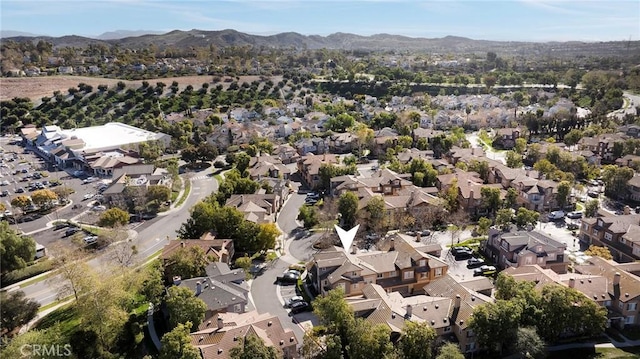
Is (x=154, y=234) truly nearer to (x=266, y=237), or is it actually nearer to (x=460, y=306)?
(x=266, y=237)

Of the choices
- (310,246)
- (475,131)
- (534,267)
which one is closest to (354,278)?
(310,246)

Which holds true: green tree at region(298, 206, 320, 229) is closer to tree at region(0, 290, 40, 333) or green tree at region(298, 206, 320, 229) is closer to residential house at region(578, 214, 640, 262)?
tree at region(0, 290, 40, 333)

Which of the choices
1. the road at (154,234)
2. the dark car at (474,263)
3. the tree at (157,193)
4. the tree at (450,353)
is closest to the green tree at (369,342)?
the tree at (450,353)

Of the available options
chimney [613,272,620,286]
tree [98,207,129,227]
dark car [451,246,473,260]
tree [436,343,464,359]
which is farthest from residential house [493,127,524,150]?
tree [98,207,129,227]

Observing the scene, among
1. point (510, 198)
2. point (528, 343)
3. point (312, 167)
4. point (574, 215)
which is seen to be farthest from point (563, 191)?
point (312, 167)

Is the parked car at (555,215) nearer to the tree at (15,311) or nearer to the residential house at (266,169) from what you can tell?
the residential house at (266,169)
